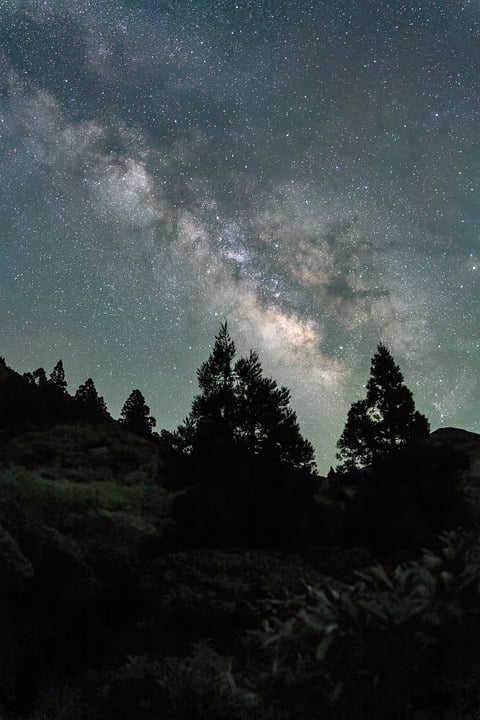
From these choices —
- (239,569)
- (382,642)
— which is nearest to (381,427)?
(239,569)

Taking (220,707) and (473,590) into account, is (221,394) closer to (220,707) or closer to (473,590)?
(220,707)

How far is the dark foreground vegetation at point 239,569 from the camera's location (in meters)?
4.02

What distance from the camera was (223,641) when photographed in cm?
883

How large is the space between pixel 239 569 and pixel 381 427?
645 inches

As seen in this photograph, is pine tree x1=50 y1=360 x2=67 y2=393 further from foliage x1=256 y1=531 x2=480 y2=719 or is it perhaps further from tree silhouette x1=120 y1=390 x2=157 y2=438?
foliage x1=256 y1=531 x2=480 y2=719

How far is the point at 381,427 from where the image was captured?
2570 centimetres

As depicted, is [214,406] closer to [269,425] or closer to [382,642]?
[269,425]

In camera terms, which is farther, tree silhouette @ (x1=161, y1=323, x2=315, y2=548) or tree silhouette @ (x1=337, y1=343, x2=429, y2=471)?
tree silhouette @ (x1=337, y1=343, x2=429, y2=471)

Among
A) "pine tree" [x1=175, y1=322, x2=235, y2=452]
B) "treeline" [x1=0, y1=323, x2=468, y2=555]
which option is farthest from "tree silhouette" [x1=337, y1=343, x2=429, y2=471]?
"pine tree" [x1=175, y1=322, x2=235, y2=452]

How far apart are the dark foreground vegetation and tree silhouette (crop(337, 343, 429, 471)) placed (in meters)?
0.09

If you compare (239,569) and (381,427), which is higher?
(381,427)

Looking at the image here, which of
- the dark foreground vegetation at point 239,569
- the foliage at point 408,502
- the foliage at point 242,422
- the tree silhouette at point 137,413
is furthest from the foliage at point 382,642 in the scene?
the tree silhouette at point 137,413

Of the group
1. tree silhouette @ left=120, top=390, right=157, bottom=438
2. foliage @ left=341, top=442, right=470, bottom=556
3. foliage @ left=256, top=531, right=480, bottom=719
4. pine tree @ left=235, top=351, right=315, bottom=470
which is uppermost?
tree silhouette @ left=120, top=390, right=157, bottom=438

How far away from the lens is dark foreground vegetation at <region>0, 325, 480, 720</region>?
4.02 m
